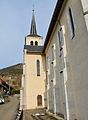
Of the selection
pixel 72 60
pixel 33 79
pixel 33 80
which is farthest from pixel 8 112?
pixel 72 60

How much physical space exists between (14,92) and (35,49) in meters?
40.2

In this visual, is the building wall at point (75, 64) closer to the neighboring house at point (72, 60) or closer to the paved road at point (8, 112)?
the neighboring house at point (72, 60)

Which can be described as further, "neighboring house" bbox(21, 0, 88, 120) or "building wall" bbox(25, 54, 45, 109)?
"building wall" bbox(25, 54, 45, 109)

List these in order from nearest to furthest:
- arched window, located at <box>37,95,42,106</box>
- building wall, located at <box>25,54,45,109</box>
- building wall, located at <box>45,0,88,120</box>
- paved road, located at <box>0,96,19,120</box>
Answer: building wall, located at <box>45,0,88,120</box> → paved road, located at <box>0,96,19,120</box> → building wall, located at <box>25,54,45,109</box> → arched window, located at <box>37,95,42,106</box>

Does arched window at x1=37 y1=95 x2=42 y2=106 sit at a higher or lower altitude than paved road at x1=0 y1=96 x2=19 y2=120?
higher

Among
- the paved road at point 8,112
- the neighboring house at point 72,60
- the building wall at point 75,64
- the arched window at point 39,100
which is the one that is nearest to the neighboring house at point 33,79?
the arched window at point 39,100

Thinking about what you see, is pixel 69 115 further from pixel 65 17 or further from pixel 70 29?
pixel 65 17

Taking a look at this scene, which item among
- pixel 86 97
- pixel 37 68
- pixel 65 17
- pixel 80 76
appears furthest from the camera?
pixel 37 68

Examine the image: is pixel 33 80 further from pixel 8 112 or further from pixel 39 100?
pixel 8 112

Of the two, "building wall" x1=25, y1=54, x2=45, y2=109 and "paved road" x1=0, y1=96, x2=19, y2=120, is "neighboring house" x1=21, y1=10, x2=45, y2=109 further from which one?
"paved road" x1=0, y1=96, x2=19, y2=120

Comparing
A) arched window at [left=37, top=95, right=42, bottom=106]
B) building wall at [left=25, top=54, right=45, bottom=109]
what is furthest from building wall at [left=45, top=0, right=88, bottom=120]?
arched window at [left=37, top=95, right=42, bottom=106]

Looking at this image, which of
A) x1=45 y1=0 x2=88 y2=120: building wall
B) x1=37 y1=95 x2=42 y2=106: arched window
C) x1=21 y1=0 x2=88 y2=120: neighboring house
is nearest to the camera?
x1=45 y1=0 x2=88 y2=120: building wall

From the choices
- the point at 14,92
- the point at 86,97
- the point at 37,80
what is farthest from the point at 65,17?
the point at 14,92

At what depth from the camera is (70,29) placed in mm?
11867
